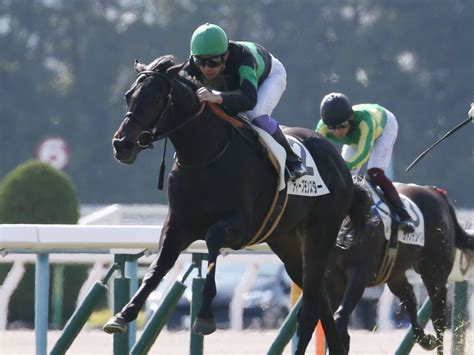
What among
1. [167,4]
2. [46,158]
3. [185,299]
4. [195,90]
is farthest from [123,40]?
[195,90]

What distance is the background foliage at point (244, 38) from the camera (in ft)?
102

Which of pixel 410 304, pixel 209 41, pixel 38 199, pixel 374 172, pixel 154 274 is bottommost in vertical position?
pixel 410 304

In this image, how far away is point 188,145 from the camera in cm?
609

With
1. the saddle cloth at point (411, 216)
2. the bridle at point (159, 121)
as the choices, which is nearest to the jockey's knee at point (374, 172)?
the saddle cloth at point (411, 216)

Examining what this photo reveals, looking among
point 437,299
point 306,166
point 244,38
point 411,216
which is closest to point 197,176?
point 306,166

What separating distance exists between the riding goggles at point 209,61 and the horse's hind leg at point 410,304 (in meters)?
2.75

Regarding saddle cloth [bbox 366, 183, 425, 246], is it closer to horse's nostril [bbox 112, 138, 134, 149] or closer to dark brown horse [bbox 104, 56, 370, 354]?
dark brown horse [bbox 104, 56, 370, 354]

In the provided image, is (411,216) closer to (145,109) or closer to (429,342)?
(429,342)

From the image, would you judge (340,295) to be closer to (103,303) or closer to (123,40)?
(103,303)

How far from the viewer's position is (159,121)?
5.87 m

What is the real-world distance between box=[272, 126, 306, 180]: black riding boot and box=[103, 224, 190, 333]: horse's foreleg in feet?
2.46

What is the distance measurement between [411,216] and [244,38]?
2458 cm

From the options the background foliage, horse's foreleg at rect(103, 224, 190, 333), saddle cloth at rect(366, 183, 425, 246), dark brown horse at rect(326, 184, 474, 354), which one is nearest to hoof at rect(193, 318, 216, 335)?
horse's foreleg at rect(103, 224, 190, 333)

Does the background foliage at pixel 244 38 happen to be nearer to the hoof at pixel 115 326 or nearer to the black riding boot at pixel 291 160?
the black riding boot at pixel 291 160
